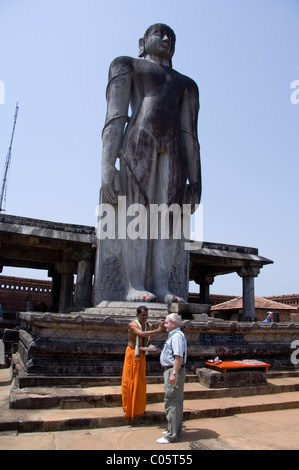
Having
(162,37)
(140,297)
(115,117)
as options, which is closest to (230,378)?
(140,297)

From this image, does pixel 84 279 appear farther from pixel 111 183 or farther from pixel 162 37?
pixel 162 37

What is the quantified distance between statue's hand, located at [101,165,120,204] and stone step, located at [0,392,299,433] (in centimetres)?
342

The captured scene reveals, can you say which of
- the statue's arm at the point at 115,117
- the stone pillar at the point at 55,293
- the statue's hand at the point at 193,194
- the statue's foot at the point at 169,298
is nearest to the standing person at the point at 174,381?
the statue's foot at the point at 169,298

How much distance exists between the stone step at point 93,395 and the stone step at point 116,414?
56 millimetres

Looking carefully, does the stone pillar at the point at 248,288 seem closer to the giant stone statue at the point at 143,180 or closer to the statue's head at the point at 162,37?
the giant stone statue at the point at 143,180

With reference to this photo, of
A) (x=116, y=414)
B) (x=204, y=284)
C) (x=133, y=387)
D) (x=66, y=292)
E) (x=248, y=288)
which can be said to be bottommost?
(x=116, y=414)

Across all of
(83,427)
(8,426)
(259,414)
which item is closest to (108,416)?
(83,427)

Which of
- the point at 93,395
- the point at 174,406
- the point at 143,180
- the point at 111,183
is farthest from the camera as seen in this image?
the point at 143,180

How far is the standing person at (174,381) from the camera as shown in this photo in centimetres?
289

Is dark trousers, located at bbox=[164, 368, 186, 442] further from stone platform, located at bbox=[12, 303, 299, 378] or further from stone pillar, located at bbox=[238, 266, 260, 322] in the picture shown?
stone pillar, located at bbox=[238, 266, 260, 322]

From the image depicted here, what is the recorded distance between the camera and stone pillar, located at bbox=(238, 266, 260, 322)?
37.1 ft

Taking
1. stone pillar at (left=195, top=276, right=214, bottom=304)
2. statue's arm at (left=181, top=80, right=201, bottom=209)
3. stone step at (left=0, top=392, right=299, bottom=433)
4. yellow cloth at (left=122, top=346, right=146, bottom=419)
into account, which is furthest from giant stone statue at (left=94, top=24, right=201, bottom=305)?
stone pillar at (left=195, top=276, right=214, bottom=304)

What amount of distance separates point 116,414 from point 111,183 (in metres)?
3.70

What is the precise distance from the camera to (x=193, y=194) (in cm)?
673
